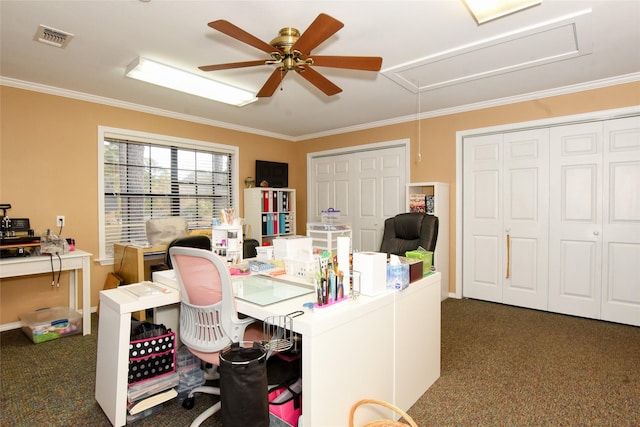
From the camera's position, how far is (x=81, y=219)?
145 inches

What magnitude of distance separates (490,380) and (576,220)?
2.26 meters

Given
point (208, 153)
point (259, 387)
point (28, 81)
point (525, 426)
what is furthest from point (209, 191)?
point (525, 426)

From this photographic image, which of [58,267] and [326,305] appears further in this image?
[58,267]

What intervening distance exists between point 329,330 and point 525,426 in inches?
52.7

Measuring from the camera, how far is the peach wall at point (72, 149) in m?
3.29

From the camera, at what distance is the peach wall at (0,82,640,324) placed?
10.8 feet

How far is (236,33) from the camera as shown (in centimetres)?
184

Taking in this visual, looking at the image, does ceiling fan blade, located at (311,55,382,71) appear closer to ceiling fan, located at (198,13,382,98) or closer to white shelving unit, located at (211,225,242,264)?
ceiling fan, located at (198,13,382,98)

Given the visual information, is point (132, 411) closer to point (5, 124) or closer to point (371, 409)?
point (371, 409)

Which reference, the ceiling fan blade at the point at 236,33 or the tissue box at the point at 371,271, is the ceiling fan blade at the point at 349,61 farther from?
the tissue box at the point at 371,271

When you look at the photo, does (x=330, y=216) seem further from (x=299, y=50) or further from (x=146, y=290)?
(x=146, y=290)

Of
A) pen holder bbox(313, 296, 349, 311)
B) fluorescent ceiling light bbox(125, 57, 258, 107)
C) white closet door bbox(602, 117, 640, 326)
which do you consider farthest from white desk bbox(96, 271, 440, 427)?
white closet door bbox(602, 117, 640, 326)

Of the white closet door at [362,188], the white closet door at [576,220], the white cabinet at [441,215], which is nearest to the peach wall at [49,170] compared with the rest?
the white closet door at [362,188]

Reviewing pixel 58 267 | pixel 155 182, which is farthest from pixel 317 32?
pixel 155 182
